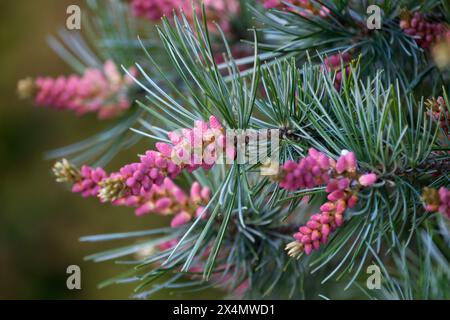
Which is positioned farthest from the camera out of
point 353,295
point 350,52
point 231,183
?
point 353,295

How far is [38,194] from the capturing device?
3.92 ft

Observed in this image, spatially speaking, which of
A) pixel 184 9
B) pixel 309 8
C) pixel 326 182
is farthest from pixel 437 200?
pixel 184 9

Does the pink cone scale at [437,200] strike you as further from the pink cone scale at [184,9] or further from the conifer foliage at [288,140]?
the pink cone scale at [184,9]

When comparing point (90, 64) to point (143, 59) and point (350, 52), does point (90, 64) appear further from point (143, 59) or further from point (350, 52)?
point (350, 52)

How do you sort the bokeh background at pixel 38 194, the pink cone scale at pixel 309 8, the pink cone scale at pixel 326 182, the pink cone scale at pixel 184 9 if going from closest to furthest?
the pink cone scale at pixel 326 182 → the pink cone scale at pixel 309 8 → the pink cone scale at pixel 184 9 → the bokeh background at pixel 38 194

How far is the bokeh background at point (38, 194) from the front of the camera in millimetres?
1160

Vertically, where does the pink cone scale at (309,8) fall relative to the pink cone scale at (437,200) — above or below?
above

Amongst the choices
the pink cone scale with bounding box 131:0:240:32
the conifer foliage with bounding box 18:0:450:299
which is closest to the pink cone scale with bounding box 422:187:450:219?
the conifer foliage with bounding box 18:0:450:299

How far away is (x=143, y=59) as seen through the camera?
0.65 metres

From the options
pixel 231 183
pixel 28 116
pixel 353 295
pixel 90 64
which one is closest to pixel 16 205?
pixel 28 116

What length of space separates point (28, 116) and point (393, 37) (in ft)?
3.03

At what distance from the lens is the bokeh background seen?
1160mm

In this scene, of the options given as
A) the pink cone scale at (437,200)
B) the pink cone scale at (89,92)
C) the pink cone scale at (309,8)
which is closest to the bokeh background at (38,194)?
the pink cone scale at (89,92)

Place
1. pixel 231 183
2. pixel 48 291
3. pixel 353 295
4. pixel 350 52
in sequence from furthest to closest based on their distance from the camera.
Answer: pixel 48 291, pixel 353 295, pixel 350 52, pixel 231 183
